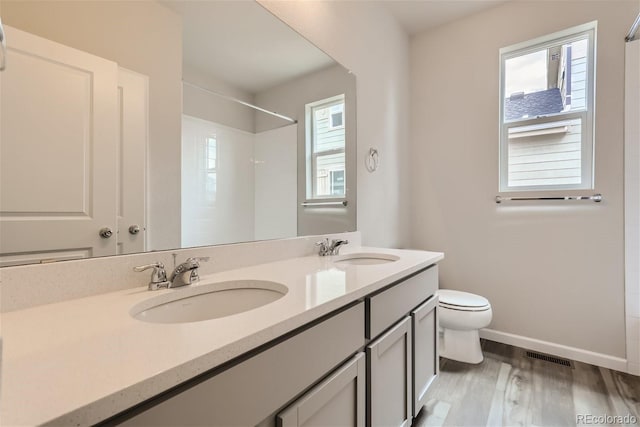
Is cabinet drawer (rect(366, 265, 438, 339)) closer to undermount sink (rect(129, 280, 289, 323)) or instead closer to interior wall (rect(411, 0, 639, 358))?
undermount sink (rect(129, 280, 289, 323))

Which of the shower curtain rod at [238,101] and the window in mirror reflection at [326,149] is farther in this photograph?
the window in mirror reflection at [326,149]

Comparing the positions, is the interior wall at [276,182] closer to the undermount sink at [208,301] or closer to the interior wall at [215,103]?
the interior wall at [215,103]

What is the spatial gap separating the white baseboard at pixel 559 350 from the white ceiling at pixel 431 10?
2655 millimetres

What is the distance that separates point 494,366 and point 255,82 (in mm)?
2324

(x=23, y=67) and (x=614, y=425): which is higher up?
(x=23, y=67)

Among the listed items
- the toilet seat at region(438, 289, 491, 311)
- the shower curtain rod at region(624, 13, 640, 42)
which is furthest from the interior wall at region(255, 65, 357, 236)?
the shower curtain rod at region(624, 13, 640, 42)

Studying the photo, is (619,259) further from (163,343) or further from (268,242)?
(163,343)

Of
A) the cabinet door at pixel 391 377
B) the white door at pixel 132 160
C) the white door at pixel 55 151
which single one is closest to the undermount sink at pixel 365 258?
the cabinet door at pixel 391 377

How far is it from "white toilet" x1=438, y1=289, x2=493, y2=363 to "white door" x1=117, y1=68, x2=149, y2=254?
1.88 m

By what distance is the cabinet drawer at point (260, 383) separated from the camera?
472mm

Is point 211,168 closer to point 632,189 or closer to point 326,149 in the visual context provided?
point 326,149

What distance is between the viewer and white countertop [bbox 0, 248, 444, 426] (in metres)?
0.36

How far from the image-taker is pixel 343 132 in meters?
1.88

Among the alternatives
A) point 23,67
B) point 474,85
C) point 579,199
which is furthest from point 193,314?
point 474,85
